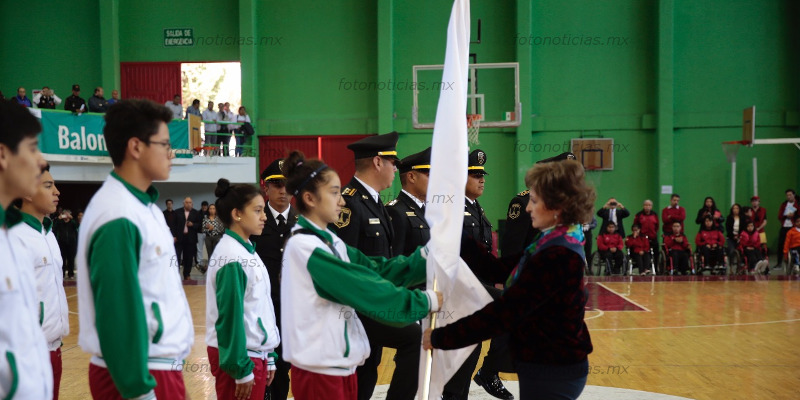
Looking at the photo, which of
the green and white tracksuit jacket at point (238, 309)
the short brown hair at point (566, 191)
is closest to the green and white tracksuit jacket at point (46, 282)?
the green and white tracksuit jacket at point (238, 309)

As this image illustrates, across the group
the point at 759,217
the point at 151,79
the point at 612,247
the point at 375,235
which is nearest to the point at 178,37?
the point at 151,79

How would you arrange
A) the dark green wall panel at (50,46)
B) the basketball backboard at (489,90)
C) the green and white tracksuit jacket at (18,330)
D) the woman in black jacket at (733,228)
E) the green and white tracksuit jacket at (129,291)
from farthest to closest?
the dark green wall panel at (50,46)
the basketball backboard at (489,90)
the woman in black jacket at (733,228)
the green and white tracksuit jacket at (129,291)
the green and white tracksuit jacket at (18,330)

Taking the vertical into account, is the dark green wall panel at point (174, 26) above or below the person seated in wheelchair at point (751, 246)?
above

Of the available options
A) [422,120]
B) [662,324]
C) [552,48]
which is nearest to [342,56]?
[422,120]

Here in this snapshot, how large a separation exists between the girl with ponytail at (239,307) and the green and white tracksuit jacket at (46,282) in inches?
29.6

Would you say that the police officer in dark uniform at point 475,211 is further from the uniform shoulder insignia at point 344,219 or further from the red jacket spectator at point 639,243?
the red jacket spectator at point 639,243

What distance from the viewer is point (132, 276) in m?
1.86

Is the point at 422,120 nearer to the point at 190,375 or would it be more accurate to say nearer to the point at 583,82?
the point at 583,82

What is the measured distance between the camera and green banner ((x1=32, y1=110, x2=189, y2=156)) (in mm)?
13312

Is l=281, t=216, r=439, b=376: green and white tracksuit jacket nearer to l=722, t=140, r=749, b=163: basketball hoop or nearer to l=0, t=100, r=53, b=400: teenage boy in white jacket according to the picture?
l=0, t=100, r=53, b=400: teenage boy in white jacket

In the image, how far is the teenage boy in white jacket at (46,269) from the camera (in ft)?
11.0

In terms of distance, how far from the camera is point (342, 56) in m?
16.8

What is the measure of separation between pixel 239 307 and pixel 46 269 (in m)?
1.12

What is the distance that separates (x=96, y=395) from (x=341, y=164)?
48.6ft
